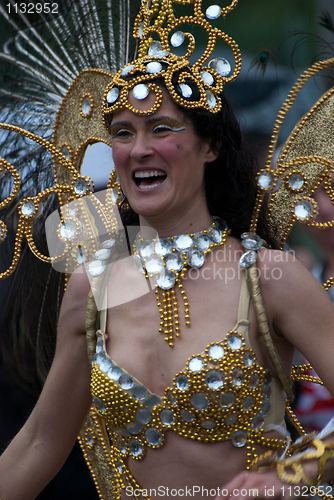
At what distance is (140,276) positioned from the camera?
1.83 m

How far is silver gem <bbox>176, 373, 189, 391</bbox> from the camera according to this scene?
162cm

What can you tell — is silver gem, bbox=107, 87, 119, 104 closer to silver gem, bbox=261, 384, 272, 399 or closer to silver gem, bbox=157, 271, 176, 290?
silver gem, bbox=157, 271, 176, 290

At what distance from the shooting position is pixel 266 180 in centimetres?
188

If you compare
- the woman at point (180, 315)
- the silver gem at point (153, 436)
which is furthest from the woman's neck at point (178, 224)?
the silver gem at point (153, 436)

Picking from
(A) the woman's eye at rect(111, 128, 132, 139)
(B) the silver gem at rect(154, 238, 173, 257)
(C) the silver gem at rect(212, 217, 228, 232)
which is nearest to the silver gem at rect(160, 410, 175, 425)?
(B) the silver gem at rect(154, 238, 173, 257)

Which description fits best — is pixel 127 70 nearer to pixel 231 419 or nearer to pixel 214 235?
pixel 214 235

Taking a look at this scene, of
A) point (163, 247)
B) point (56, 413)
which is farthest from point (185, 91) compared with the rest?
point (56, 413)

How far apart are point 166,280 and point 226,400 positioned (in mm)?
369

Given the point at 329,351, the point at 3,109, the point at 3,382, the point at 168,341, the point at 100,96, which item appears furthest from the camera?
the point at 3,382

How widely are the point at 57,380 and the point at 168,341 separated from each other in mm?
396

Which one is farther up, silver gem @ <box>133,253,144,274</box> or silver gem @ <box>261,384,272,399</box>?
silver gem @ <box>133,253,144,274</box>

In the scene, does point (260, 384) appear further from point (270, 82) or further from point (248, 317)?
point (270, 82)

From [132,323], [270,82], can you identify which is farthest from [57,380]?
[270,82]

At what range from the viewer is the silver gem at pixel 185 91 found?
66.9 inches
